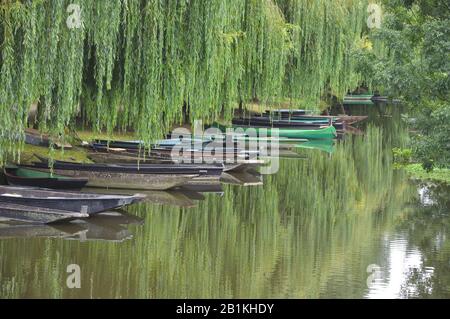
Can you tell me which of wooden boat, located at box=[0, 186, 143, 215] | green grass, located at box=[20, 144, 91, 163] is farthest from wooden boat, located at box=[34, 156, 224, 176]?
wooden boat, located at box=[0, 186, 143, 215]

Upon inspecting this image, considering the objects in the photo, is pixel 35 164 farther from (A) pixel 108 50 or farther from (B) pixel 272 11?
(B) pixel 272 11

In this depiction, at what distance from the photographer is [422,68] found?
16.4 m

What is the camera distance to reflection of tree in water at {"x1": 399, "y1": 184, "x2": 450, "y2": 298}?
13.2m

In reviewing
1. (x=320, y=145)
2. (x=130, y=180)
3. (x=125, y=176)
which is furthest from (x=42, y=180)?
(x=320, y=145)

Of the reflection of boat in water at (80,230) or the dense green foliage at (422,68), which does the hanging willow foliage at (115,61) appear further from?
the dense green foliage at (422,68)

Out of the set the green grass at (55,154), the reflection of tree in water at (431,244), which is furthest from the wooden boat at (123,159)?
the reflection of tree in water at (431,244)

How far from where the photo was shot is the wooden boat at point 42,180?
18922mm

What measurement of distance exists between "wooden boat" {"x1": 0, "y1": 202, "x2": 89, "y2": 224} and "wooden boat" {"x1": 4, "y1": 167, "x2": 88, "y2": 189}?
2.62 meters

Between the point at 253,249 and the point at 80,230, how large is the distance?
3246mm

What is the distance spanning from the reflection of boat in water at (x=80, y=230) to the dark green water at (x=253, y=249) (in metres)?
0.02

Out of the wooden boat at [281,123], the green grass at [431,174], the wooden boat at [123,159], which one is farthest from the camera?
the wooden boat at [281,123]

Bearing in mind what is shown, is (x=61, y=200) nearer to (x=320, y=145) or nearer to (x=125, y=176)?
(x=125, y=176)

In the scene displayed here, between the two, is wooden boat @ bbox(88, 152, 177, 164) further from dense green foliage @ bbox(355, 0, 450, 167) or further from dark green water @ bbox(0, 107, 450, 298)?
dense green foliage @ bbox(355, 0, 450, 167)

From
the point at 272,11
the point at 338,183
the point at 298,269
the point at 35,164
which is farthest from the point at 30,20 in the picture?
the point at 338,183
